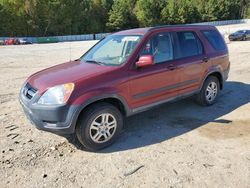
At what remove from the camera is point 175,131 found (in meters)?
5.12

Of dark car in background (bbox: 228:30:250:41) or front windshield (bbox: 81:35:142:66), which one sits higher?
front windshield (bbox: 81:35:142:66)

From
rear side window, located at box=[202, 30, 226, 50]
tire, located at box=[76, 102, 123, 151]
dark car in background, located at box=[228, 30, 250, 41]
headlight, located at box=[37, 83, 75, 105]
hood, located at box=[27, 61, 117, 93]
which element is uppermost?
rear side window, located at box=[202, 30, 226, 50]

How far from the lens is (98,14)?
76.3 metres

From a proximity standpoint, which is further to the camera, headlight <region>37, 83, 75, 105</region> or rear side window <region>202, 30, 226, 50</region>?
rear side window <region>202, 30, 226, 50</region>

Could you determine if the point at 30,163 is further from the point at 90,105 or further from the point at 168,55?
the point at 168,55

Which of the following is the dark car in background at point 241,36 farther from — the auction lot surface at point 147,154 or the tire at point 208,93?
the auction lot surface at point 147,154

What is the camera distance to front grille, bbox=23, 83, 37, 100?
435 centimetres

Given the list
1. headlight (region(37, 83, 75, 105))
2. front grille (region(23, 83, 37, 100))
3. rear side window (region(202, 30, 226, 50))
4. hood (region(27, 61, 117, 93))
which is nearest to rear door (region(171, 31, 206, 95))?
rear side window (region(202, 30, 226, 50))

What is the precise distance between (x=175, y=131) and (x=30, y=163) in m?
2.50

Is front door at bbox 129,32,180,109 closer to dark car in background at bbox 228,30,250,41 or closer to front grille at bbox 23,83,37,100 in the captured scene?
front grille at bbox 23,83,37,100

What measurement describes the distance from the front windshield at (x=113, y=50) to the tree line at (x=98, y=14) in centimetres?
6404

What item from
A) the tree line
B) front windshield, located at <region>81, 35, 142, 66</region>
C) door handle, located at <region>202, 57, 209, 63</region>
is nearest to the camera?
front windshield, located at <region>81, 35, 142, 66</region>

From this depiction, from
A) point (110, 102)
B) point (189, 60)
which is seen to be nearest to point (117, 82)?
point (110, 102)

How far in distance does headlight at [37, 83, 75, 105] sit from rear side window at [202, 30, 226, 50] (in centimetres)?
349
